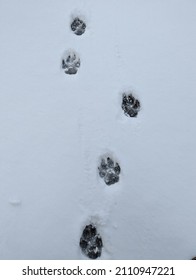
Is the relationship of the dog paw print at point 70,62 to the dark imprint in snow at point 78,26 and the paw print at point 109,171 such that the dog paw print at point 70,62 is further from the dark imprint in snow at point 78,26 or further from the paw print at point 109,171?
the paw print at point 109,171

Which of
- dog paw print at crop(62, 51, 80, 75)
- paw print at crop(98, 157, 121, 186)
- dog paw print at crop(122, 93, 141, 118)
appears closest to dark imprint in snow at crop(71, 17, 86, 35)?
dog paw print at crop(62, 51, 80, 75)

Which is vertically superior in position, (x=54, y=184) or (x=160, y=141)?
(x=160, y=141)

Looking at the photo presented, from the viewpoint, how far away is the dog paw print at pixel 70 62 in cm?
419

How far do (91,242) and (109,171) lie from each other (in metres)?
0.95

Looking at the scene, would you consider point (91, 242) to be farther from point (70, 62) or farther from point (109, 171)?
point (70, 62)

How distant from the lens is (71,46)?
434cm

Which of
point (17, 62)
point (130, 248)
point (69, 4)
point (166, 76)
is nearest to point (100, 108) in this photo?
point (166, 76)

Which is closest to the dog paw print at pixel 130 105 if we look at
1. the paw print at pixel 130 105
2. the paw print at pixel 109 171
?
the paw print at pixel 130 105

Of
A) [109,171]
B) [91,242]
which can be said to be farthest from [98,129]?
[91,242]

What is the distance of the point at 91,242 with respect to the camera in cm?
321

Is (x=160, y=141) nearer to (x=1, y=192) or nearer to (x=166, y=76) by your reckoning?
(x=166, y=76)

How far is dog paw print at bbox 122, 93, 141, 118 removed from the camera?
3.91 meters

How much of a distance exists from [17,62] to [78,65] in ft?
3.35

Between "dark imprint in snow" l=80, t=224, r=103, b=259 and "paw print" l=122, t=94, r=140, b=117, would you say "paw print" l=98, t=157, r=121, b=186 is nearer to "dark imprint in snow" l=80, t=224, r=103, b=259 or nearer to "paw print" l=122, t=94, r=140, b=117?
"dark imprint in snow" l=80, t=224, r=103, b=259
